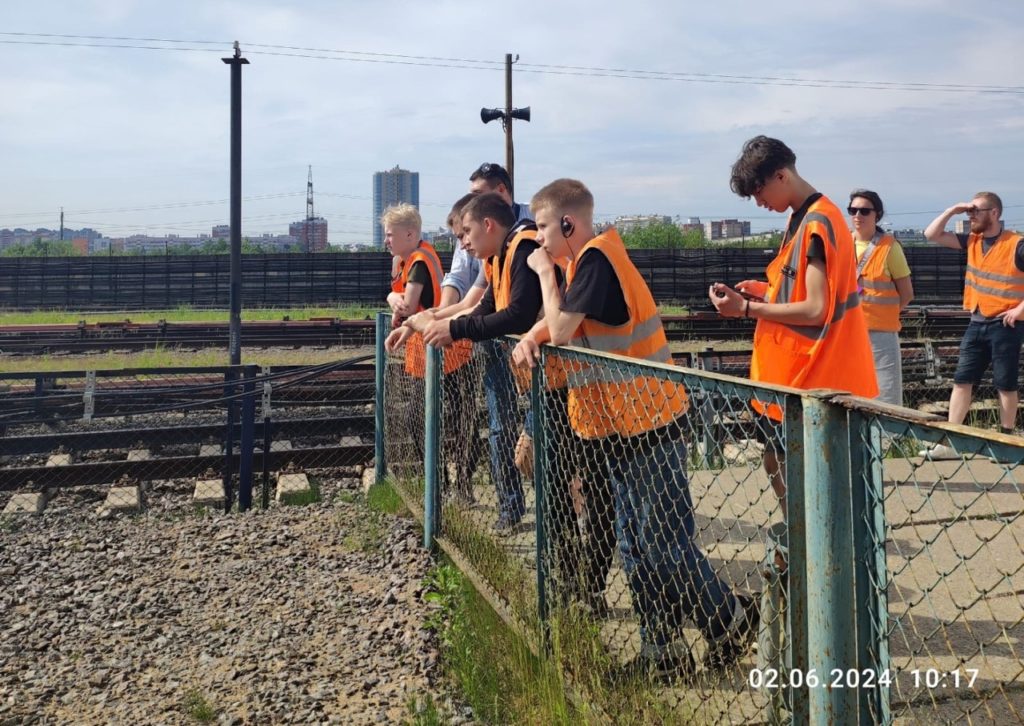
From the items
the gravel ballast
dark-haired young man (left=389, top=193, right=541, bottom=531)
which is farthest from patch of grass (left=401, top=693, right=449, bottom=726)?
dark-haired young man (left=389, top=193, right=541, bottom=531)

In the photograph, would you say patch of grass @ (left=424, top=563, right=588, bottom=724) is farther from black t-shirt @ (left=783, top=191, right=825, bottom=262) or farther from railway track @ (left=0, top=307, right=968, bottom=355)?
railway track @ (left=0, top=307, right=968, bottom=355)

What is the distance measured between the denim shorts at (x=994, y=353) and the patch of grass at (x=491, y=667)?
13.5ft

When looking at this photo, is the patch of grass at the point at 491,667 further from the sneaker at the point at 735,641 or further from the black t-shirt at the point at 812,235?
the black t-shirt at the point at 812,235

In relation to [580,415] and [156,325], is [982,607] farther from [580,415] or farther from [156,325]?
[156,325]

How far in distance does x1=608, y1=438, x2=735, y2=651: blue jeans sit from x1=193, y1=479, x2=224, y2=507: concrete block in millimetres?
5558

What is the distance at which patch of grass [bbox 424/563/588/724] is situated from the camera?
11.1ft

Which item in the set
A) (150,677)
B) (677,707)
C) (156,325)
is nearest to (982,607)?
(677,707)

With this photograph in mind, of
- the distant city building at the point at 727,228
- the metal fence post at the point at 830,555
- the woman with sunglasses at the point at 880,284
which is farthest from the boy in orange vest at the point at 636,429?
the distant city building at the point at 727,228

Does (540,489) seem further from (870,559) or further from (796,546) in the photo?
(870,559)

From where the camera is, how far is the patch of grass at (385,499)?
259 inches

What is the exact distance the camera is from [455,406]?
5.42m

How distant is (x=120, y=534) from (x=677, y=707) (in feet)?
16.6

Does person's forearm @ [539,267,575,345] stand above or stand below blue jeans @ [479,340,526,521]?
above

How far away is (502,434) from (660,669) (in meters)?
2.05
